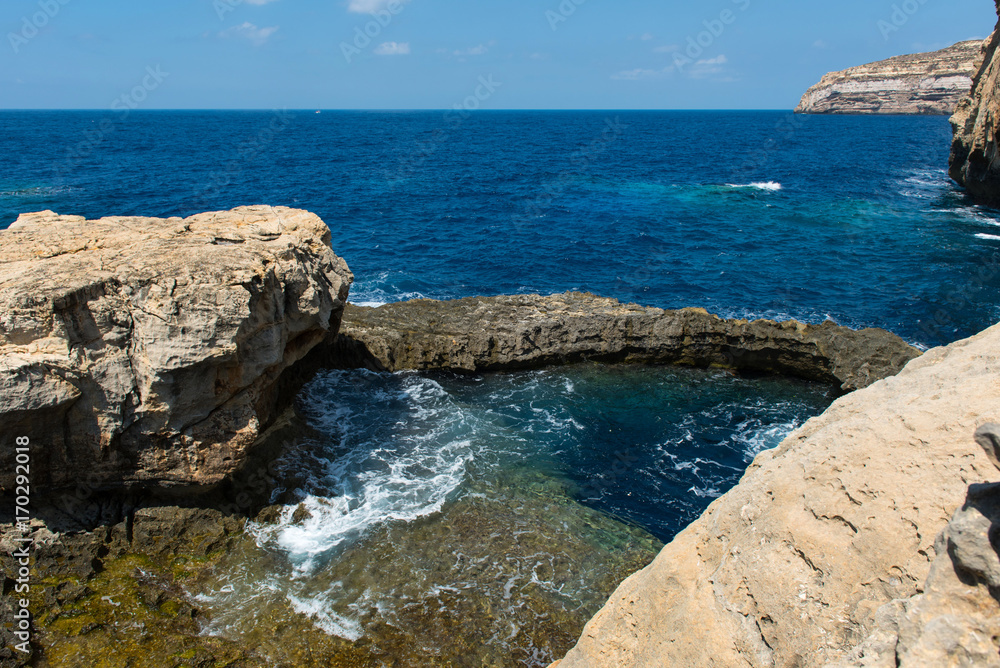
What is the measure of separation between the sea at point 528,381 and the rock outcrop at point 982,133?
7.48ft

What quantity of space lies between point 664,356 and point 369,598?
1544 cm

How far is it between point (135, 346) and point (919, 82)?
733 feet

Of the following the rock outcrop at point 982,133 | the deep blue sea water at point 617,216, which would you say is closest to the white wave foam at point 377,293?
the deep blue sea water at point 617,216

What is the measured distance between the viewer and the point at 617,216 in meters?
52.1

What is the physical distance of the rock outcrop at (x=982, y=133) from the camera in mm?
45062

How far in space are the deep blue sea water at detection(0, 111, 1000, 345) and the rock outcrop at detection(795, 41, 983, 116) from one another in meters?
98.9

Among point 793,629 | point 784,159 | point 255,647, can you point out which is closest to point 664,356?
point 255,647

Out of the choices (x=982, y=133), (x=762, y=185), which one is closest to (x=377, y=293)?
(x=982, y=133)

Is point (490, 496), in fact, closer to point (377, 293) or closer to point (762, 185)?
point (377, 293)

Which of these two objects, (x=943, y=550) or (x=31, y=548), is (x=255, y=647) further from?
(x=943, y=550)

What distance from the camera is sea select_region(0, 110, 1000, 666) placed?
13.3 m

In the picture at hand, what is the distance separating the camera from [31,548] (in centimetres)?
1311

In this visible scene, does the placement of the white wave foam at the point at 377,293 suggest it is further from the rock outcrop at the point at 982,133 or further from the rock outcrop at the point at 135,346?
the rock outcrop at the point at 982,133

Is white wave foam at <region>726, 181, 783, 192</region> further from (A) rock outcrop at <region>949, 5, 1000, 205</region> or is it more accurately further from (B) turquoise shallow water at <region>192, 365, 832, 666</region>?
(B) turquoise shallow water at <region>192, 365, 832, 666</region>
